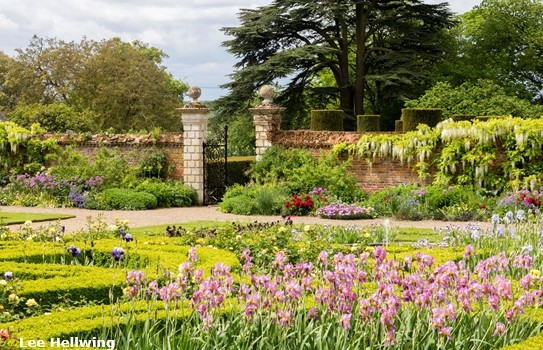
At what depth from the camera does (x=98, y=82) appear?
36.8m

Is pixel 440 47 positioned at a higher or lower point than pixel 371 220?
higher

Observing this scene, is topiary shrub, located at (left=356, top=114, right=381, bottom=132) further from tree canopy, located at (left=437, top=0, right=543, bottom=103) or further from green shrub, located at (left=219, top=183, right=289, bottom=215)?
tree canopy, located at (left=437, top=0, right=543, bottom=103)

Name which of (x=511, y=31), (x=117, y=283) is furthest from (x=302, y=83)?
(x=117, y=283)

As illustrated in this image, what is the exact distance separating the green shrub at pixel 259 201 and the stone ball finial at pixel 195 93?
2989 mm

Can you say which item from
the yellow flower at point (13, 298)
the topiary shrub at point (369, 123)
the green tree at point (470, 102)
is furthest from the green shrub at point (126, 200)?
the yellow flower at point (13, 298)

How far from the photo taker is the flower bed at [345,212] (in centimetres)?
1534

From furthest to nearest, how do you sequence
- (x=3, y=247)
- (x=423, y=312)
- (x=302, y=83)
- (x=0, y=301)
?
(x=302, y=83) → (x=3, y=247) → (x=0, y=301) → (x=423, y=312)

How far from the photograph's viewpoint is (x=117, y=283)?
6.16 m

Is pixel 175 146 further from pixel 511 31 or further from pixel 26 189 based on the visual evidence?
pixel 511 31

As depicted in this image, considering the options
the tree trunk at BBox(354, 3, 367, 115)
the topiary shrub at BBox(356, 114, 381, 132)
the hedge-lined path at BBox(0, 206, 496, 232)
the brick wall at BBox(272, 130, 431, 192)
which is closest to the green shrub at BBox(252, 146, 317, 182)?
the brick wall at BBox(272, 130, 431, 192)

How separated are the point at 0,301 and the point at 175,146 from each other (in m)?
13.7

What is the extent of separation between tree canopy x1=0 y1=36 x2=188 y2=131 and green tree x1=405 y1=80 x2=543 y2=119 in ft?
46.9

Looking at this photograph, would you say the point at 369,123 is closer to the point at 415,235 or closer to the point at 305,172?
the point at 305,172

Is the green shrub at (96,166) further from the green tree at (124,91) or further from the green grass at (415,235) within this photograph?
the green tree at (124,91)
